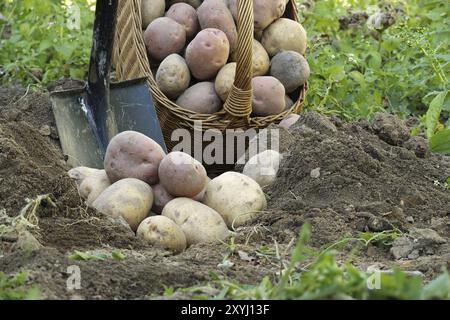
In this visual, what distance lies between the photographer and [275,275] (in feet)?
8.60

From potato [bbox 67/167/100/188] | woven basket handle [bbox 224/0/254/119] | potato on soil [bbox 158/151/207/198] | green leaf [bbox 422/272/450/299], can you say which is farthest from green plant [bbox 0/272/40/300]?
woven basket handle [bbox 224/0/254/119]

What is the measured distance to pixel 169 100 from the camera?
4.48m

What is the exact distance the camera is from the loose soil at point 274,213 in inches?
97.5

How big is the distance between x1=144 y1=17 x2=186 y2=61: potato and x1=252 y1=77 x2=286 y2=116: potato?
1.32 feet

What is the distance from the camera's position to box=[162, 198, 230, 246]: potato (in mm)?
3279

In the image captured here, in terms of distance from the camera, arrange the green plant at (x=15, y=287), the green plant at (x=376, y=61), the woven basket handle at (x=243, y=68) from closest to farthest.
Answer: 1. the green plant at (x=15, y=287)
2. the woven basket handle at (x=243, y=68)
3. the green plant at (x=376, y=61)

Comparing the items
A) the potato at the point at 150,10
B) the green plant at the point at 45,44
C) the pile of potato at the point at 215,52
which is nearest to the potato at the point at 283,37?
the pile of potato at the point at 215,52

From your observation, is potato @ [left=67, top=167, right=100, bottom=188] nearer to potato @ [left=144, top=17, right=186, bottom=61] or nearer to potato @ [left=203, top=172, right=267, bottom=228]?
potato @ [left=203, top=172, right=267, bottom=228]

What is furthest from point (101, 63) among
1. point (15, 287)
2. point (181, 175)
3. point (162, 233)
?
point (15, 287)

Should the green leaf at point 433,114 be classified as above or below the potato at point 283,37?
below

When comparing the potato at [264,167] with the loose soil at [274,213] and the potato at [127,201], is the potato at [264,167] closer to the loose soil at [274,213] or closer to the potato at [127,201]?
the loose soil at [274,213]

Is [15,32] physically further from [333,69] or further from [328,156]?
[328,156]

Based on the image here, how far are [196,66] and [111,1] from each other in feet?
1.69
